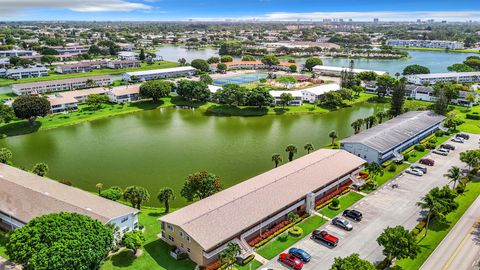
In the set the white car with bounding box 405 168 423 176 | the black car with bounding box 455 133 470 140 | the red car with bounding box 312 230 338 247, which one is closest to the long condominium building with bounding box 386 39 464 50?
the black car with bounding box 455 133 470 140

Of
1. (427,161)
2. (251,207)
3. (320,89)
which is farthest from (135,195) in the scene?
(320,89)

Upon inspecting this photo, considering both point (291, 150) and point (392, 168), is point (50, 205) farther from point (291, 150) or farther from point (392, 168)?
point (392, 168)

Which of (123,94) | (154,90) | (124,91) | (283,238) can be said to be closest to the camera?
(283,238)

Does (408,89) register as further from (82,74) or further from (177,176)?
(82,74)

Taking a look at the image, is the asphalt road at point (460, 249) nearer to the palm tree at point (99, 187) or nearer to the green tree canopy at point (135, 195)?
the green tree canopy at point (135, 195)

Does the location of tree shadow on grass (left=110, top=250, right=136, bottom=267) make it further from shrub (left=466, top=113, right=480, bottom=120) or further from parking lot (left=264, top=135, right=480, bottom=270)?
shrub (left=466, top=113, right=480, bottom=120)

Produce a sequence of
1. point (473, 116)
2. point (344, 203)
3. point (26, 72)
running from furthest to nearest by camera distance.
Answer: point (26, 72), point (473, 116), point (344, 203)

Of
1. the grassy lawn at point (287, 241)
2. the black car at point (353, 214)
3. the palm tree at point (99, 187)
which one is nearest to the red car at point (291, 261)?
the grassy lawn at point (287, 241)

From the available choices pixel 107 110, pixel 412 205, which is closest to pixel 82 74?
pixel 107 110
